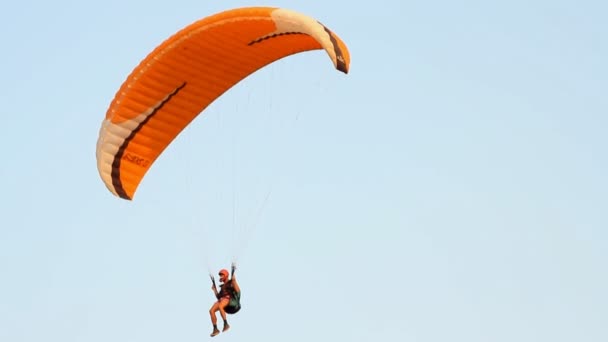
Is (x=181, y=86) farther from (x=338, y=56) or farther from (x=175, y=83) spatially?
(x=338, y=56)

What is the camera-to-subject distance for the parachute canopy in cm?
3806

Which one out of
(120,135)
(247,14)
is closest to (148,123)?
→ (120,135)

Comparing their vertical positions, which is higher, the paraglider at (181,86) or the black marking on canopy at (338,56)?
the black marking on canopy at (338,56)

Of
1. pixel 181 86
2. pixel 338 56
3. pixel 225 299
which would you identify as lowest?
pixel 225 299

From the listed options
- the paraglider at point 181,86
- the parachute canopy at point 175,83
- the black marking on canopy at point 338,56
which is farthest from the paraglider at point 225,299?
the black marking on canopy at point 338,56

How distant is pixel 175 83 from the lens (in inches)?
1545

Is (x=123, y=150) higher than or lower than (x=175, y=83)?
lower

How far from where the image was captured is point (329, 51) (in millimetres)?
34844

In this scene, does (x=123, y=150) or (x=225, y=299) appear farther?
(x=123, y=150)

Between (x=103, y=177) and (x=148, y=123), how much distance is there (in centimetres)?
133

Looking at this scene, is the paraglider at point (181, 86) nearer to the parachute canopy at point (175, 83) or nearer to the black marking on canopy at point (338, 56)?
the parachute canopy at point (175, 83)

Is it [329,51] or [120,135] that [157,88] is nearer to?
A: [120,135]

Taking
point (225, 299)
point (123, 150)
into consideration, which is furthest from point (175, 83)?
point (225, 299)

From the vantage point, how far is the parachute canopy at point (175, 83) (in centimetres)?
3806
